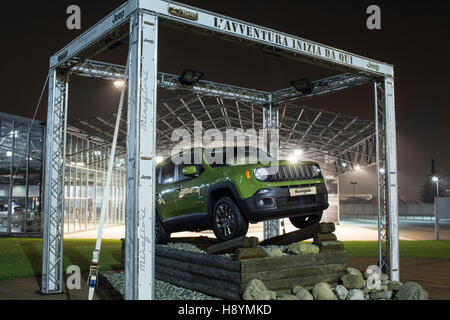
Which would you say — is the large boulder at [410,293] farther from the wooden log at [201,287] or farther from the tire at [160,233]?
the tire at [160,233]

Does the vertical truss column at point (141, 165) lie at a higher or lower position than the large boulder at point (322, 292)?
higher

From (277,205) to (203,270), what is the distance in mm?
1615

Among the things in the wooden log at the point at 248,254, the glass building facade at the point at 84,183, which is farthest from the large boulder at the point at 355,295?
the glass building facade at the point at 84,183

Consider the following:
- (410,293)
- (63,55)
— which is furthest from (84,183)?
(410,293)

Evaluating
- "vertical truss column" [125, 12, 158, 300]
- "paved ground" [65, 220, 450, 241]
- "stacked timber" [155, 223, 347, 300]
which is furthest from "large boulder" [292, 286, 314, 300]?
"paved ground" [65, 220, 450, 241]

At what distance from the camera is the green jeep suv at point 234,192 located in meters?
7.62

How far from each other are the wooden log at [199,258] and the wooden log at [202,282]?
0.23 m

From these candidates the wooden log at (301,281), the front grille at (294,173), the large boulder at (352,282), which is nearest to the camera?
the wooden log at (301,281)

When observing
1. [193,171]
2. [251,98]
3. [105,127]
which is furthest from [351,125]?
[193,171]

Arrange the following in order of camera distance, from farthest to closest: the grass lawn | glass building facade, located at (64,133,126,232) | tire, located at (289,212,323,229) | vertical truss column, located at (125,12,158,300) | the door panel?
glass building facade, located at (64,133,126,232), the grass lawn, the door panel, tire, located at (289,212,323,229), vertical truss column, located at (125,12,158,300)

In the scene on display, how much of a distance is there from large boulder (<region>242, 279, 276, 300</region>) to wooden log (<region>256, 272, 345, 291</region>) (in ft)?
1.21

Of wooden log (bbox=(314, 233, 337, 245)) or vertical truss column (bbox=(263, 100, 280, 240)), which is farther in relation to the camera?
vertical truss column (bbox=(263, 100, 280, 240))

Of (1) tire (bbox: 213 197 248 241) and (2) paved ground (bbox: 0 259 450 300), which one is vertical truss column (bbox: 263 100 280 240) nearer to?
(2) paved ground (bbox: 0 259 450 300)

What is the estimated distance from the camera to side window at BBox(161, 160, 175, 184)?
31.3 ft
